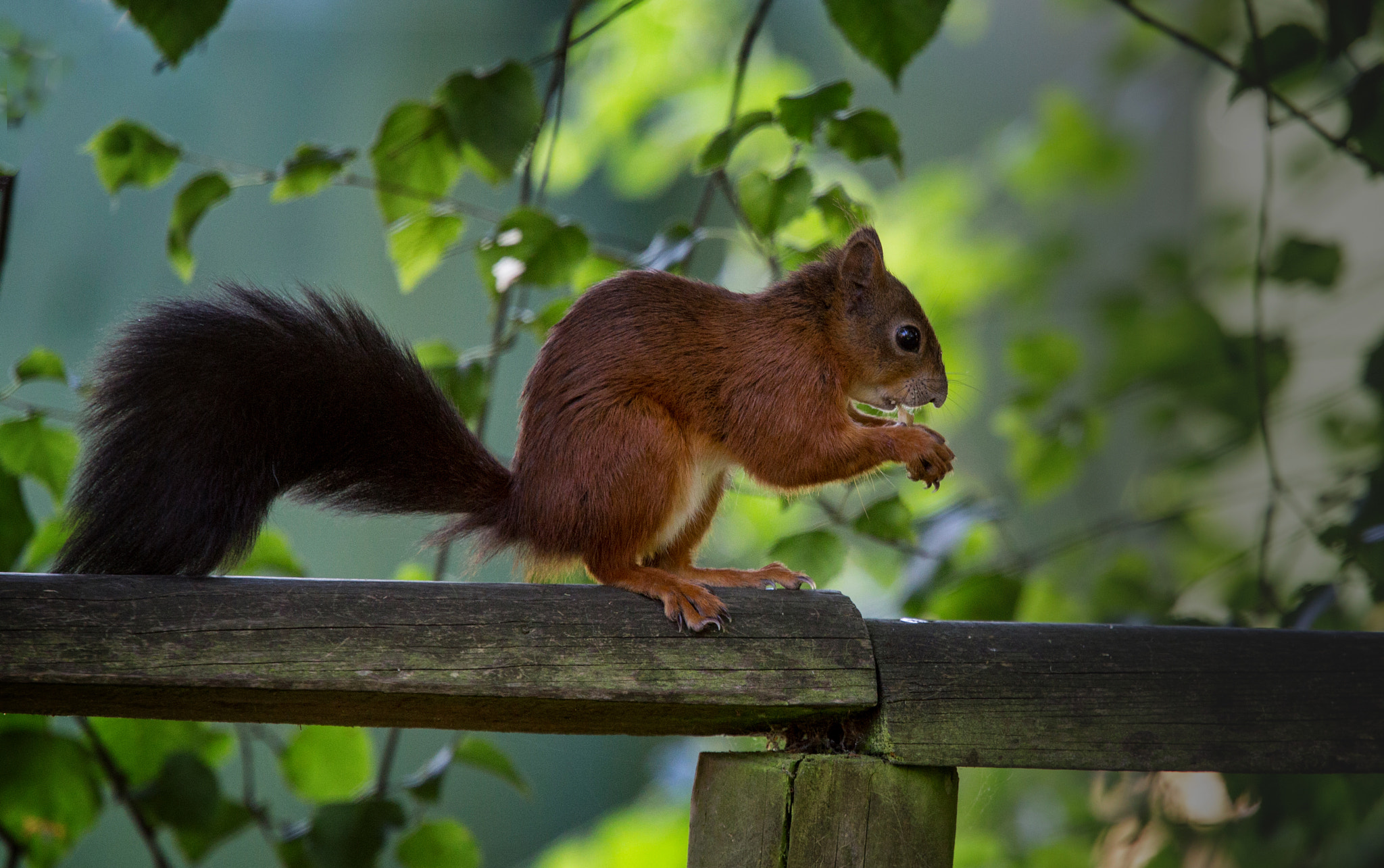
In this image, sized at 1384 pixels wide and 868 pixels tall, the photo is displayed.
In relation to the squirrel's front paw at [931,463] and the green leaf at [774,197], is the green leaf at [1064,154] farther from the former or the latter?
the squirrel's front paw at [931,463]

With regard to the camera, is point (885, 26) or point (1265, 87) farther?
point (1265, 87)

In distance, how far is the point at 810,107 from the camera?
1133 millimetres

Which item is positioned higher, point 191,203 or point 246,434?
point 191,203

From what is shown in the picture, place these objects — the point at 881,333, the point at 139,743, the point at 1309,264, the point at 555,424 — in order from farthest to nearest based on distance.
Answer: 1. the point at 1309,264
2. the point at 139,743
3. the point at 881,333
4. the point at 555,424

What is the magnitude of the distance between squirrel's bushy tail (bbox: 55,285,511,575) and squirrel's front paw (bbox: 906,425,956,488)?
38 cm

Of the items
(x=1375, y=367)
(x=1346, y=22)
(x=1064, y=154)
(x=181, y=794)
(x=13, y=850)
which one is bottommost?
(x=13, y=850)

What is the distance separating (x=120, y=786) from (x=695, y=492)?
0.83 m

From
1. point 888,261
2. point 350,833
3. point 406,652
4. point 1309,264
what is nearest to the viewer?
point 406,652

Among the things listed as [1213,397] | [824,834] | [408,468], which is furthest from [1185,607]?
[408,468]

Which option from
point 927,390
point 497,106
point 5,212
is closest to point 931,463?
point 927,390

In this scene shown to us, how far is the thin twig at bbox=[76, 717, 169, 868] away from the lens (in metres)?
1.23

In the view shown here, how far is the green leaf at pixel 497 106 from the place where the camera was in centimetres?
114

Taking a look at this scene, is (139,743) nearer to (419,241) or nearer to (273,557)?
(273,557)

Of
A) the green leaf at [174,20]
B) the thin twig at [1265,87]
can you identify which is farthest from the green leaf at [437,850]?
the thin twig at [1265,87]
